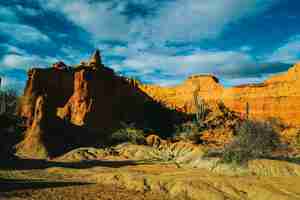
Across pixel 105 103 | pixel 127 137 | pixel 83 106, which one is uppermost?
pixel 105 103

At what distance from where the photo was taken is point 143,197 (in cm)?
1236

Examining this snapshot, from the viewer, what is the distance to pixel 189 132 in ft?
145

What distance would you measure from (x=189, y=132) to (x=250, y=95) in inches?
944

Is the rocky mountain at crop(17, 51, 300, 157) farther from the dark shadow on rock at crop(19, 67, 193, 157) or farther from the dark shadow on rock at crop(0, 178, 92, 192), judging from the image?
the dark shadow on rock at crop(0, 178, 92, 192)

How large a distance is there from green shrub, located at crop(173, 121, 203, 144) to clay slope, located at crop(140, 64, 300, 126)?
1333 cm

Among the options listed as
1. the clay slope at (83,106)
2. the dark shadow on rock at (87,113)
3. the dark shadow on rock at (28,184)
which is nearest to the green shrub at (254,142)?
the dark shadow on rock at (28,184)

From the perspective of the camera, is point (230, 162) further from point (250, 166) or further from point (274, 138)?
point (274, 138)

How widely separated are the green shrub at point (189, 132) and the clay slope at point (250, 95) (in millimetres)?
13334

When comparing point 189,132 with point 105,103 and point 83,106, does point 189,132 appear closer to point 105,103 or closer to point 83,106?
point 105,103

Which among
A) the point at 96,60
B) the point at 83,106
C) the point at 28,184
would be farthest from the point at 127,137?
the point at 28,184

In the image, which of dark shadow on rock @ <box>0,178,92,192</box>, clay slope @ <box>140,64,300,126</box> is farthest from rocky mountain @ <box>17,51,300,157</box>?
dark shadow on rock @ <box>0,178,92,192</box>

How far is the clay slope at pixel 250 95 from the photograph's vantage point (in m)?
58.9

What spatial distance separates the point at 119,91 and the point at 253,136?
2913 centimetres

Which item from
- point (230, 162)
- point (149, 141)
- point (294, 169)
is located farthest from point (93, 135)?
point (294, 169)
